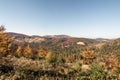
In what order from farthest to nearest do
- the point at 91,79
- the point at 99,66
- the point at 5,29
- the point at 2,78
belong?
the point at 5,29 → the point at 99,66 → the point at 91,79 → the point at 2,78

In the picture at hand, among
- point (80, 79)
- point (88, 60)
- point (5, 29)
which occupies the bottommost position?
point (88, 60)

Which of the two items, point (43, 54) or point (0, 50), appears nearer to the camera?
point (0, 50)

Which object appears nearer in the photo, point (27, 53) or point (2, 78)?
point (2, 78)

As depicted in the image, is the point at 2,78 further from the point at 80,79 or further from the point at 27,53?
the point at 27,53

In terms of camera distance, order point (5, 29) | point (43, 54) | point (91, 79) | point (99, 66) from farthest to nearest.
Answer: point (43, 54) → point (5, 29) → point (99, 66) → point (91, 79)

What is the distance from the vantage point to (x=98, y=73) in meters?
23.3

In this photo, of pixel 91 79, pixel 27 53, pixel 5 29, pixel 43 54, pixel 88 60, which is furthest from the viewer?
pixel 88 60

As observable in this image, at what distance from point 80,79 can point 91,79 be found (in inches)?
53.3

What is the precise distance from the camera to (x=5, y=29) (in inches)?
1698

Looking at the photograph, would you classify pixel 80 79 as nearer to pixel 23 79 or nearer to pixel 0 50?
pixel 23 79

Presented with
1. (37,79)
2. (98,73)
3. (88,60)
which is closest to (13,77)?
(37,79)

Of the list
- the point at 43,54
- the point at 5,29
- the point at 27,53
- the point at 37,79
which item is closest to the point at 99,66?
the point at 37,79

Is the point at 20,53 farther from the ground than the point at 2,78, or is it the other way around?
the point at 2,78

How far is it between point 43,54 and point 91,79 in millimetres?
80725
